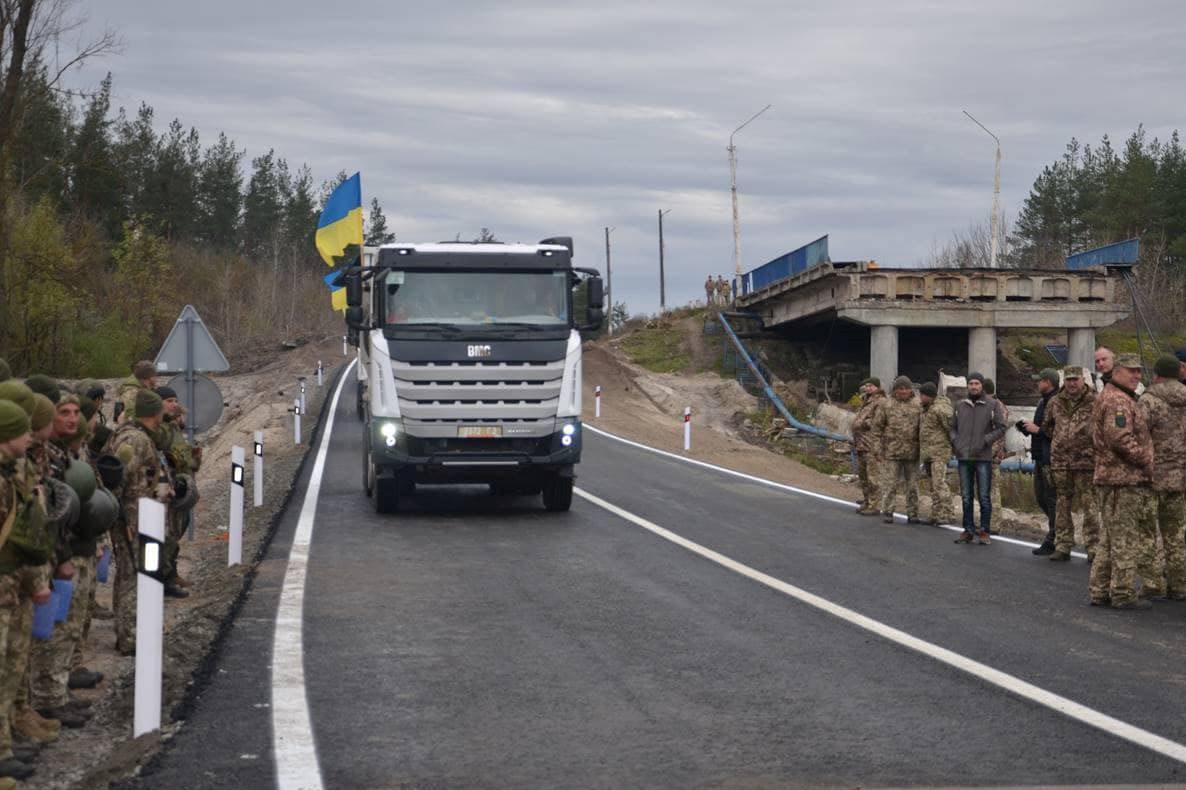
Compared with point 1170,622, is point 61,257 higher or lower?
higher

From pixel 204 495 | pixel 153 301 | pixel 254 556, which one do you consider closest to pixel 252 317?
pixel 153 301

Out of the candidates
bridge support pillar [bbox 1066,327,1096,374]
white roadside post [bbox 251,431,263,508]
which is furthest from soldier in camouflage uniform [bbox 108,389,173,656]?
bridge support pillar [bbox 1066,327,1096,374]

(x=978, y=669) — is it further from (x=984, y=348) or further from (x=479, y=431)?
(x=984, y=348)

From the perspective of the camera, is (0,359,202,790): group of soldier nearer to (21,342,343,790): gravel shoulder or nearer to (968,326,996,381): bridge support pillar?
(21,342,343,790): gravel shoulder

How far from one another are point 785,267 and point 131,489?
3954 centimetres

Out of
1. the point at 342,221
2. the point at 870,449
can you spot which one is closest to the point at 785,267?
the point at 342,221

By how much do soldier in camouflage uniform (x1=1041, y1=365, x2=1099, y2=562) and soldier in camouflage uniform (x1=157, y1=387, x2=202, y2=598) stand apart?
7801 millimetres

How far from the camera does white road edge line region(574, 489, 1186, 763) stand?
22.1 ft

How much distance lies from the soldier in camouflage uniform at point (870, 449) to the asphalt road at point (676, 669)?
3048 millimetres

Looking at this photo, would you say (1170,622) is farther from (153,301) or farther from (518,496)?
(153,301)

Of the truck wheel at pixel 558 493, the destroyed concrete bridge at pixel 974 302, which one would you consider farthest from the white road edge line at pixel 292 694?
the destroyed concrete bridge at pixel 974 302

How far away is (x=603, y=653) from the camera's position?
29.3 ft

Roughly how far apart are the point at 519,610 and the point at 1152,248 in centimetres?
7708

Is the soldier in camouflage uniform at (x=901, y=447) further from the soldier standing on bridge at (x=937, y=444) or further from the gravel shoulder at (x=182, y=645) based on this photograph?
the gravel shoulder at (x=182, y=645)
